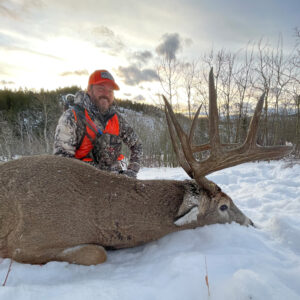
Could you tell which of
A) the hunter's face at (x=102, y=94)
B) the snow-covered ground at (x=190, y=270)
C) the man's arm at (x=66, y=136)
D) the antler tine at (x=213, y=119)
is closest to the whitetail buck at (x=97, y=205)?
the antler tine at (x=213, y=119)

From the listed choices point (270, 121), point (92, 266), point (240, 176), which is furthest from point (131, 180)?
point (270, 121)

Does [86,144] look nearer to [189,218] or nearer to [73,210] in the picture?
[73,210]

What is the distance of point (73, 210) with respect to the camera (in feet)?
7.32

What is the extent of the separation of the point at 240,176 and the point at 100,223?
553 centimetres

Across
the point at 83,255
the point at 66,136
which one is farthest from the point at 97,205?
the point at 66,136

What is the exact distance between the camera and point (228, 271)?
6.06 ft

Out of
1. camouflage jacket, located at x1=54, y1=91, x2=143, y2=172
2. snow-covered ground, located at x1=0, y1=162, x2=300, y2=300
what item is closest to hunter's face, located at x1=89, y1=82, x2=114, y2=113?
camouflage jacket, located at x1=54, y1=91, x2=143, y2=172

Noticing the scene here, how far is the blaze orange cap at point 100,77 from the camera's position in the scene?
4.17 metres

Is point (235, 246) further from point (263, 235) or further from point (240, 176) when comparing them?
point (240, 176)

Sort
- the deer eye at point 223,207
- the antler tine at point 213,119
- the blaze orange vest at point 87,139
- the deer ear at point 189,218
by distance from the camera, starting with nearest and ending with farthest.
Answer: the antler tine at point 213,119 < the deer ear at point 189,218 < the deer eye at point 223,207 < the blaze orange vest at point 87,139

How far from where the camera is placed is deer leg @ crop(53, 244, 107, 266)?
2.11m

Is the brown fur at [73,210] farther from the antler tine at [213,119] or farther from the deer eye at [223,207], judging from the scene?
the antler tine at [213,119]

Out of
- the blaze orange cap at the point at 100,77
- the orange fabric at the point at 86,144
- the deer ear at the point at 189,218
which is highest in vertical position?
the blaze orange cap at the point at 100,77

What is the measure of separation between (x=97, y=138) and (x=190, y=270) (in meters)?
2.98
